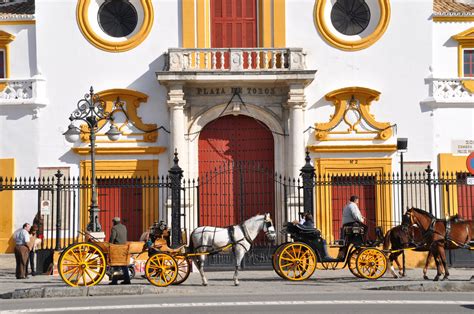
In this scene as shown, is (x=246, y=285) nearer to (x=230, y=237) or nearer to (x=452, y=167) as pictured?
(x=230, y=237)

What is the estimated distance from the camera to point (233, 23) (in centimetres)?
3127

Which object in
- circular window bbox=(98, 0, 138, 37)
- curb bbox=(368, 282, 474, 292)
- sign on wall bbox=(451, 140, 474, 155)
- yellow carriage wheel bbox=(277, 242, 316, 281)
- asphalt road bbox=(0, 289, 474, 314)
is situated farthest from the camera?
circular window bbox=(98, 0, 138, 37)

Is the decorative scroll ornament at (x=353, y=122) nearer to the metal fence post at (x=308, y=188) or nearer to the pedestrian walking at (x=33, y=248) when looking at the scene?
the metal fence post at (x=308, y=188)

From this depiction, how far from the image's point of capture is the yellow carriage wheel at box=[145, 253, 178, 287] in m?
20.8

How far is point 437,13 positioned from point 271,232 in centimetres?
1332

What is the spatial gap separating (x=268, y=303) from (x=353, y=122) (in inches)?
568

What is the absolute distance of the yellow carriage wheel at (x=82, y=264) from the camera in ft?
66.6

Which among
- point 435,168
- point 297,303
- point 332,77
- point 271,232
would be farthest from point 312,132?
point 297,303

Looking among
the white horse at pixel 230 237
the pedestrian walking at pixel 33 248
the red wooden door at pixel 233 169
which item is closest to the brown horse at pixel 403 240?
the white horse at pixel 230 237

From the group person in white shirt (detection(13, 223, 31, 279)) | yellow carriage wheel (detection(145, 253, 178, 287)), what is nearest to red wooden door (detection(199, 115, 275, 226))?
person in white shirt (detection(13, 223, 31, 279))

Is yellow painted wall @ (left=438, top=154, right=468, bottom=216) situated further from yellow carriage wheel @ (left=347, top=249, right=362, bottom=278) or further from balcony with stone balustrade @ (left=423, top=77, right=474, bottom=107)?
yellow carriage wheel @ (left=347, top=249, right=362, bottom=278)

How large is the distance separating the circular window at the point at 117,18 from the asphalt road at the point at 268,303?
13952mm

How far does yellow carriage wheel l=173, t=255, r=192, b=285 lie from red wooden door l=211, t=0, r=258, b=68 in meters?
11.2

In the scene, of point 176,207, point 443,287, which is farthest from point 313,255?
point 176,207
